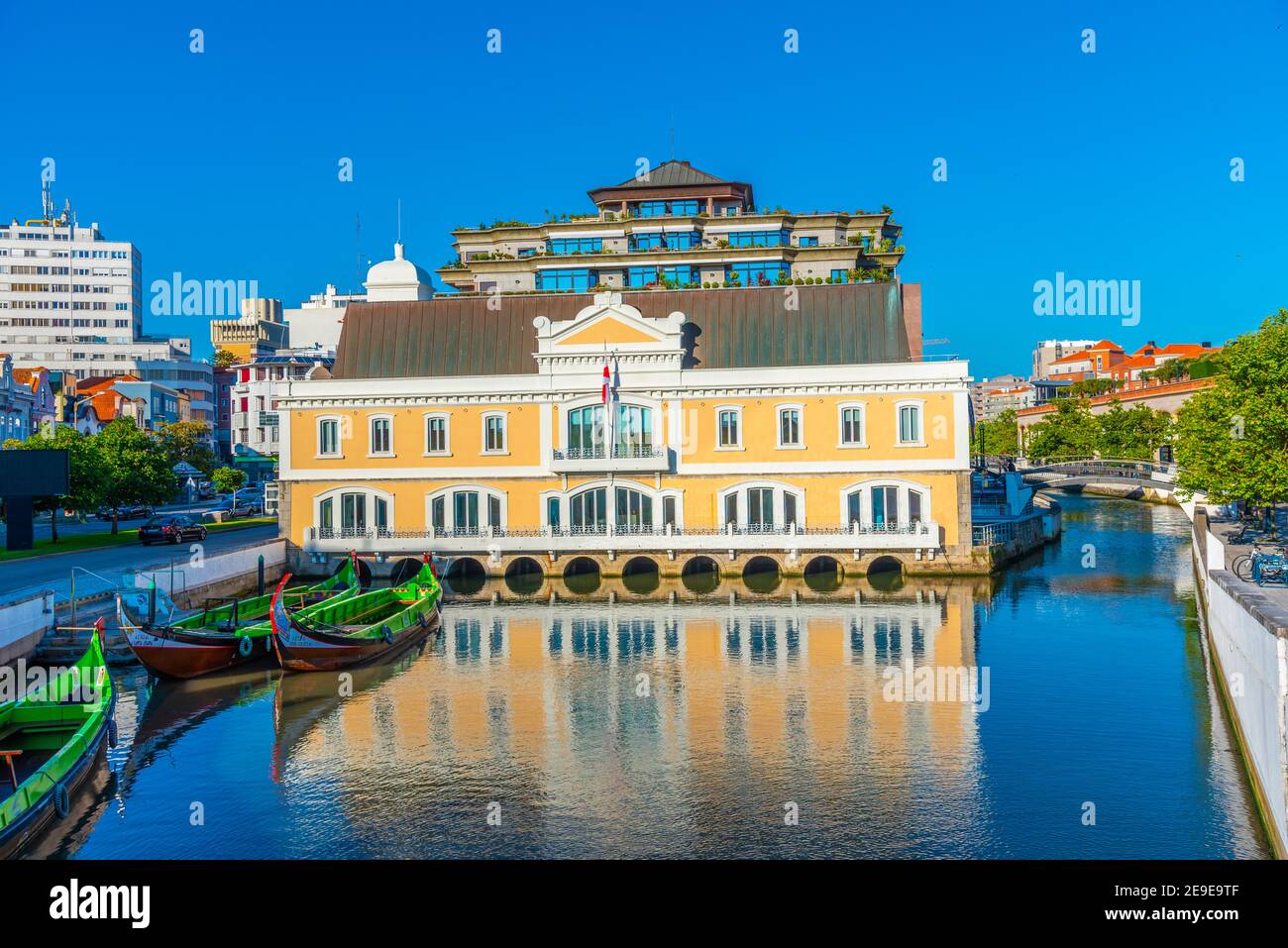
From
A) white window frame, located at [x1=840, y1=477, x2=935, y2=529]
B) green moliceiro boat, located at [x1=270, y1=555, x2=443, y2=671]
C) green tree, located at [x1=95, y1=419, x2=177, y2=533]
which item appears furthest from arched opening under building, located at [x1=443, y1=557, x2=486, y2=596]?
green tree, located at [x1=95, y1=419, x2=177, y2=533]

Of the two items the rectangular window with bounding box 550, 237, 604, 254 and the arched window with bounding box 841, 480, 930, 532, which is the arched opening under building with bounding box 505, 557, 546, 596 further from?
the rectangular window with bounding box 550, 237, 604, 254

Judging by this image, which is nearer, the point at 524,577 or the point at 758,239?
the point at 524,577

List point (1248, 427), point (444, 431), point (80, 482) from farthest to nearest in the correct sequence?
point (80, 482) < point (444, 431) < point (1248, 427)

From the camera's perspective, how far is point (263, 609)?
40.2 metres

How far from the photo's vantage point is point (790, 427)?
50.5m

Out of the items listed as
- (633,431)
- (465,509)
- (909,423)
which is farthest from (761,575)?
(465,509)

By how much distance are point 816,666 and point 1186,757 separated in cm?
1109

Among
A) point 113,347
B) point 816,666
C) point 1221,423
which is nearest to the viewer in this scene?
point 816,666

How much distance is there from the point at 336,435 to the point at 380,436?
216 centimetres

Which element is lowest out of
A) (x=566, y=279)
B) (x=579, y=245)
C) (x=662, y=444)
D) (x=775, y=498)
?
(x=775, y=498)

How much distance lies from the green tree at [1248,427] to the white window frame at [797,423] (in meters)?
16.0

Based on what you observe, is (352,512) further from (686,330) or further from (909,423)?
(909,423)
